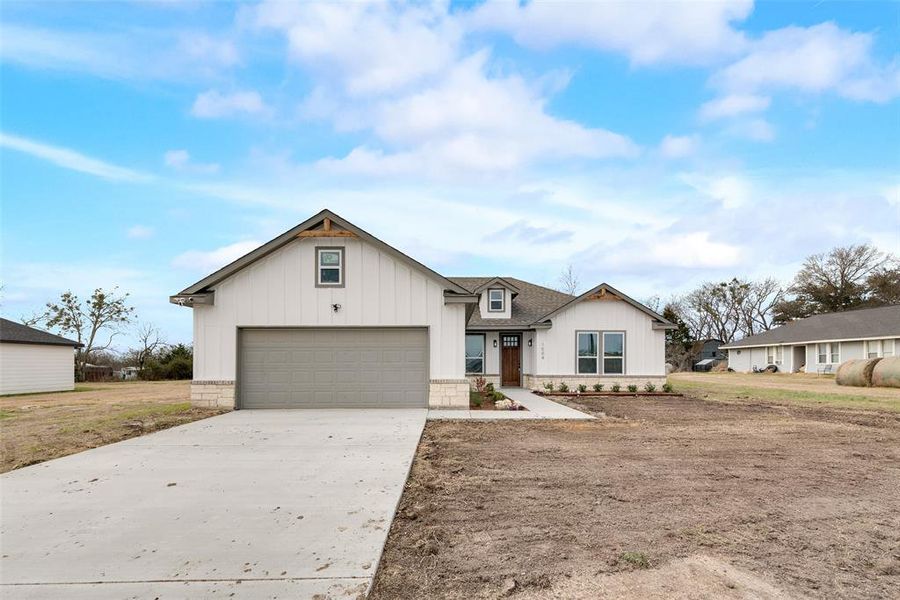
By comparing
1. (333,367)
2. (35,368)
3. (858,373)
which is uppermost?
(333,367)

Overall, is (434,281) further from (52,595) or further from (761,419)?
(52,595)

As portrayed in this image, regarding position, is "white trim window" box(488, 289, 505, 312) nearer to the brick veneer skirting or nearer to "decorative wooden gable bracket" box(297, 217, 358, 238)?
"decorative wooden gable bracket" box(297, 217, 358, 238)

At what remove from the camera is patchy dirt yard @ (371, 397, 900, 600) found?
3.72 metres

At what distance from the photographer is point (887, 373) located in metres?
23.7

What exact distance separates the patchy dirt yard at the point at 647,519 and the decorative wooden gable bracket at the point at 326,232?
674cm

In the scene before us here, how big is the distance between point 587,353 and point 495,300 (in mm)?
4298

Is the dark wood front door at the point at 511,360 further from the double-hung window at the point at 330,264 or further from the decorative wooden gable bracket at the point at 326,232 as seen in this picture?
the decorative wooden gable bracket at the point at 326,232

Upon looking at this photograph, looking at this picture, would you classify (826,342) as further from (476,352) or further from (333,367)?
(333,367)

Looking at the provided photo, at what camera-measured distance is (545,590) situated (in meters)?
3.57

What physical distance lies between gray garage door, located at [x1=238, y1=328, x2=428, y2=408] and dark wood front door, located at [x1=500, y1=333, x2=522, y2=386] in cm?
900

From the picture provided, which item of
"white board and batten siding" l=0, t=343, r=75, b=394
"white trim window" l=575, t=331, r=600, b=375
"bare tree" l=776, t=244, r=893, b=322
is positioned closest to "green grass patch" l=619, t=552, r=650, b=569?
"white trim window" l=575, t=331, r=600, b=375

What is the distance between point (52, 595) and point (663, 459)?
7.33 m

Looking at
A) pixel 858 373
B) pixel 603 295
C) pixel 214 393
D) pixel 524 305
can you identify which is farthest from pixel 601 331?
pixel 214 393

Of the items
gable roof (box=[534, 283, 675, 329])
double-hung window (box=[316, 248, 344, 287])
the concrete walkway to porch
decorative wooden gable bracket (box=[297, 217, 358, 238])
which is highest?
decorative wooden gable bracket (box=[297, 217, 358, 238])
